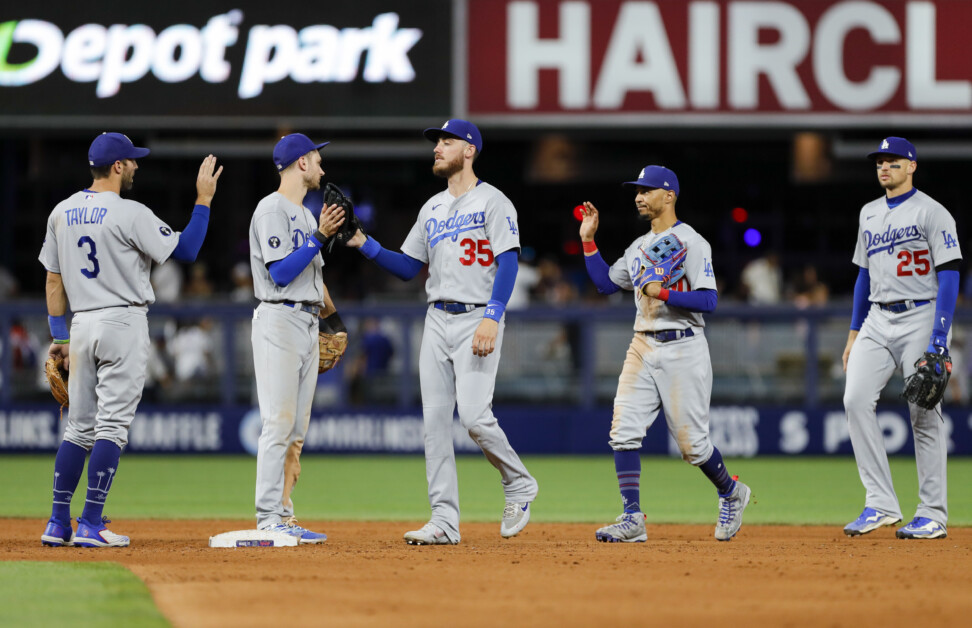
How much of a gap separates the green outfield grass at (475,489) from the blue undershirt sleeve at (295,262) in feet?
8.78

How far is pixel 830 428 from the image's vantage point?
47.0 feet

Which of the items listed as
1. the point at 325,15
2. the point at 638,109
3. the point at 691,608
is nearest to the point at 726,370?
the point at 638,109

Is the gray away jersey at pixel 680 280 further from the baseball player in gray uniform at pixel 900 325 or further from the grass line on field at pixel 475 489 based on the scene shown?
the grass line on field at pixel 475 489

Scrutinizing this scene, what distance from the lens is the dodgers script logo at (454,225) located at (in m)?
6.55

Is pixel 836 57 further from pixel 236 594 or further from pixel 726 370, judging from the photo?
pixel 236 594

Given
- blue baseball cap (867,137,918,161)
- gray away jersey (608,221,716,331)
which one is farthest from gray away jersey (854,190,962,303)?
gray away jersey (608,221,716,331)

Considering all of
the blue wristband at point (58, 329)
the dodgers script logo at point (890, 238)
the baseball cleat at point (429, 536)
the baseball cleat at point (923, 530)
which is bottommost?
the baseball cleat at point (923, 530)

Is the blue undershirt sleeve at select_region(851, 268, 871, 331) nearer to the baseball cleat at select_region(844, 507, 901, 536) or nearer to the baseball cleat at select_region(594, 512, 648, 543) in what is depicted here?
the baseball cleat at select_region(844, 507, 901, 536)

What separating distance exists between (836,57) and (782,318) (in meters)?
3.28

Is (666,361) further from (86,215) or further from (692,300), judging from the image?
(86,215)

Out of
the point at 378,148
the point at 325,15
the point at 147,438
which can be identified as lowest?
the point at 147,438

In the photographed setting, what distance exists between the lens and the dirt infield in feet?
14.9

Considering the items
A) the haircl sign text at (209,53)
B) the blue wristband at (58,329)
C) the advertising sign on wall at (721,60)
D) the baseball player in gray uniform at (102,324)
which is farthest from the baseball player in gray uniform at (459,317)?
the haircl sign text at (209,53)

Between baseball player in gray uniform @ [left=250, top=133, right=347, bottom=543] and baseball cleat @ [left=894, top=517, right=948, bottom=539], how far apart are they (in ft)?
10.3
